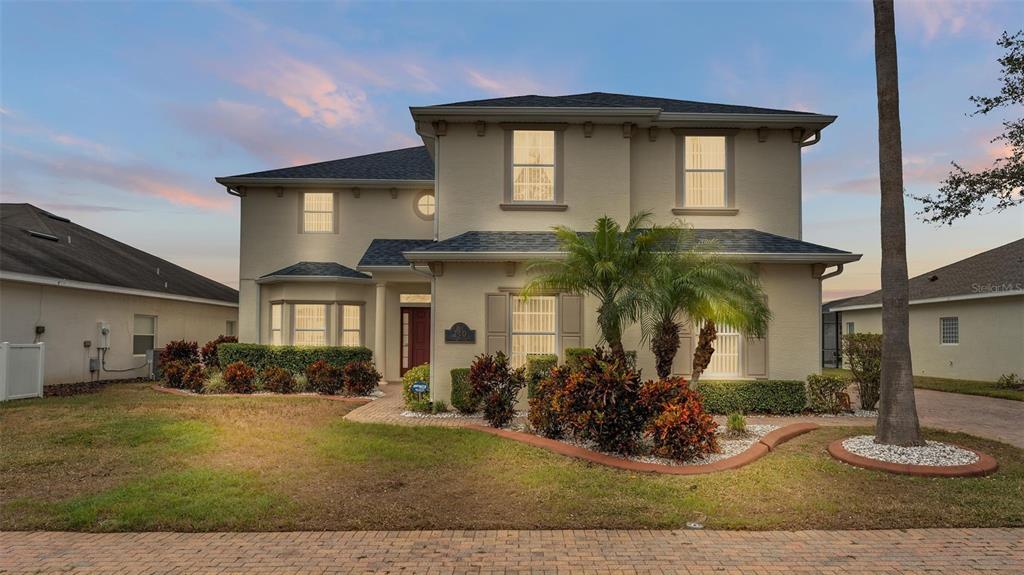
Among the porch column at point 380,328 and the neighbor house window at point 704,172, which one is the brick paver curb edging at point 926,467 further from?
the porch column at point 380,328

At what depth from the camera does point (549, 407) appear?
8.71 m

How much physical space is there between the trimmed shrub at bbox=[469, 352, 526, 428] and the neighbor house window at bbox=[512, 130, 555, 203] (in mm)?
4607

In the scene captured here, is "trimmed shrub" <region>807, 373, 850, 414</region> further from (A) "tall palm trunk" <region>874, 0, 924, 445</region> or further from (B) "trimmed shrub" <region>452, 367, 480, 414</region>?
(B) "trimmed shrub" <region>452, 367, 480, 414</region>

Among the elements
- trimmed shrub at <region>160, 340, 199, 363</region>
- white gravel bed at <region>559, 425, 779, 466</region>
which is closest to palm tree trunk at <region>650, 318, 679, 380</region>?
white gravel bed at <region>559, 425, 779, 466</region>

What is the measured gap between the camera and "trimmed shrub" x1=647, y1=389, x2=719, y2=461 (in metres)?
7.57

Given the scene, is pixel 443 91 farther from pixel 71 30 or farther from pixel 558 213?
pixel 71 30

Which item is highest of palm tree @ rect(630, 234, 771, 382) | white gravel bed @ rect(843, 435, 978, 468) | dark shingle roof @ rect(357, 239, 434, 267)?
dark shingle roof @ rect(357, 239, 434, 267)

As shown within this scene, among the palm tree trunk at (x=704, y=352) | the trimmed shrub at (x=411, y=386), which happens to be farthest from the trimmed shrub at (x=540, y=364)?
the palm tree trunk at (x=704, y=352)

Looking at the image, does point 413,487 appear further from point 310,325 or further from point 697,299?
point 310,325

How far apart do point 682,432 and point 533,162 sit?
7.63 m

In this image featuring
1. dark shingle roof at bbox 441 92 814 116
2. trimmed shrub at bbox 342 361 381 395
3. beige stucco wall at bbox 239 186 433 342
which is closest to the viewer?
dark shingle roof at bbox 441 92 814 116

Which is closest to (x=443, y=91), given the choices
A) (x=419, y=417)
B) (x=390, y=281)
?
(x=390, y=281)

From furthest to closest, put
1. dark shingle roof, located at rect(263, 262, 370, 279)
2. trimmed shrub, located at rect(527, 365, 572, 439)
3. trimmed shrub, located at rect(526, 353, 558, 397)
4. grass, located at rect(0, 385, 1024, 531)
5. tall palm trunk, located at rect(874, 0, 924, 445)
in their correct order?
1. dark shingle roof, located at rect(263, 262, 370, 279)
2. trimmed shrub, located at rect(526, 353, 558, 397)
3. trimmed shrub, located at rect(527, 365, 572, 439)
4. tall palm trunk, located at rect(874, 0, 924, 445)
5. grass, located at rect(0, 385, 1024, 531)

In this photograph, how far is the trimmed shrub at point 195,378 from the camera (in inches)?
576
